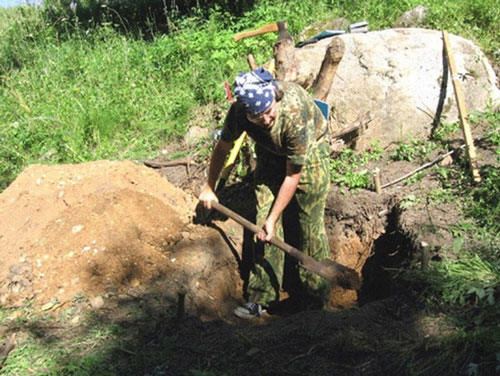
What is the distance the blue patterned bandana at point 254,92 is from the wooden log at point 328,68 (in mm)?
2129

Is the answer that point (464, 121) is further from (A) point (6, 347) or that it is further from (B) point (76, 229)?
(A) point (6, 347)

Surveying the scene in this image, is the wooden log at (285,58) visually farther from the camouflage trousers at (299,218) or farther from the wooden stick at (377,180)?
the camouflage trousers at (299,218)

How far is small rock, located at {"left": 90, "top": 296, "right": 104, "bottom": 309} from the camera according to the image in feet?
10.9

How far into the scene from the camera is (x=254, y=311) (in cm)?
392

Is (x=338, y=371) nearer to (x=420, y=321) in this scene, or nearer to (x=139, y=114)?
(x=420, y=321)

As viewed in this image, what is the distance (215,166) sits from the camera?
145 inches

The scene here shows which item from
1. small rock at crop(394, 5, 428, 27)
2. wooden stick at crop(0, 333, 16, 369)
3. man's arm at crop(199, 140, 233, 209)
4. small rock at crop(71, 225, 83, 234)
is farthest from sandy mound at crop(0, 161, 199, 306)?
A: small rock at crop(394, 5, 428, 27)

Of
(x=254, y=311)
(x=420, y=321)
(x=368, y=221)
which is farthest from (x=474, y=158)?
(x=254, y=311)

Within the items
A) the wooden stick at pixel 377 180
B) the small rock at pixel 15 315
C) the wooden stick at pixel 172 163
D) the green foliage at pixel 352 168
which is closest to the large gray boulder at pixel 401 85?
the green foliage at pixel 352 168

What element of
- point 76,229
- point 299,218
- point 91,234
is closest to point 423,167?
point 299,218

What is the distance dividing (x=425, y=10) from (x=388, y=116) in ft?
7.68

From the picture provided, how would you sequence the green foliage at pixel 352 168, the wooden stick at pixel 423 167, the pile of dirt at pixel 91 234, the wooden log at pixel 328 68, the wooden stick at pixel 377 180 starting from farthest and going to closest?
the wooden log at pixel 328 68, the green foliage at pixel 352 168, the wooden stick at pixel 423 167, the wooden stick at pixel 377 180, the pile of dirt at pixel 91 234

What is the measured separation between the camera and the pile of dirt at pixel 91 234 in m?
3.54

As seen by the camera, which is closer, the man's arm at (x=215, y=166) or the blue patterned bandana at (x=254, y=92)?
the blue patterned bandana at (x=254, y=92)
